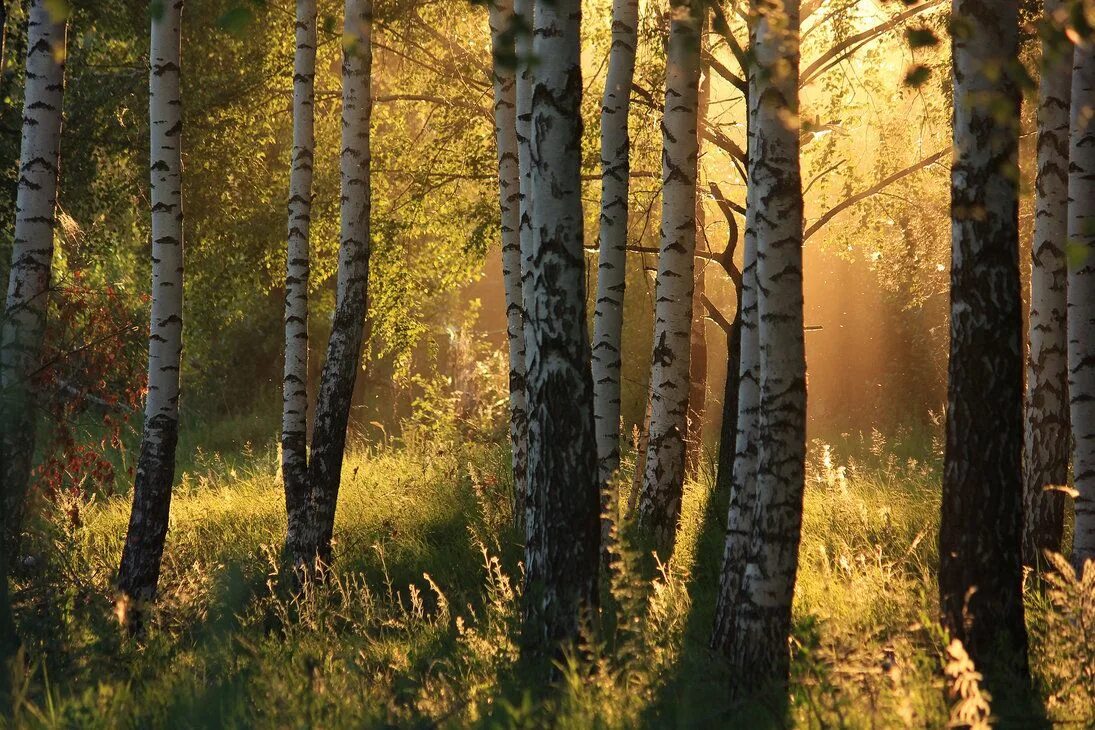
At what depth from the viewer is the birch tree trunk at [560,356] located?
5.30 meters

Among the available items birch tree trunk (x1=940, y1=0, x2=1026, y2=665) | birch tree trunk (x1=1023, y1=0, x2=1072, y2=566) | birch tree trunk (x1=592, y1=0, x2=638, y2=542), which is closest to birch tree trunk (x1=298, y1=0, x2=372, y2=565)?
birch tree trunk (x1=592, y1=0, x2=638, y2=542)

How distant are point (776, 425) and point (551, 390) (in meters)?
1.05

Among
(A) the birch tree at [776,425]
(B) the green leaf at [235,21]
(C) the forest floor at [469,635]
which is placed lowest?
(C) the forest floor at [469,635]

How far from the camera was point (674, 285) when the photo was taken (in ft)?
28.0

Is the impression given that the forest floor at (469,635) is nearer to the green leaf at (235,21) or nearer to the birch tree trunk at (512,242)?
the birch tree trunk at (512,242)

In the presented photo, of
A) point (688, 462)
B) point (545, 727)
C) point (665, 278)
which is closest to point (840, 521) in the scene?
point (665, 278)

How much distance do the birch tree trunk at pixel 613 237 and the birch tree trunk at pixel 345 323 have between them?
190cm

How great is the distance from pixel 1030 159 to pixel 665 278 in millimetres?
5642

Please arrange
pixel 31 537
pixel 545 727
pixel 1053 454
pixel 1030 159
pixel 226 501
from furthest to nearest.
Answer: pixel 226 501
pixel 1030 159
pixel 31 537
pixel 1053 454
pixel 545 727

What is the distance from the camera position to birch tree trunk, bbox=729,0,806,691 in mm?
5211

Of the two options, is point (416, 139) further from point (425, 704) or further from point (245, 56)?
point (425, 704)

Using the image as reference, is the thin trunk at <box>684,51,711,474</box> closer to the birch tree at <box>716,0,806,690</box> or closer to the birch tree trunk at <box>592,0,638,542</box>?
the birch tree trunk at <box>592,0,638,542</box>

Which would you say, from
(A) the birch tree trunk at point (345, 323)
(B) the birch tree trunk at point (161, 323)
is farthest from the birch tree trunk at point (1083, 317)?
(B) the birch tree trunk at point (161, 323)

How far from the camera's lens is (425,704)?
4758mm
